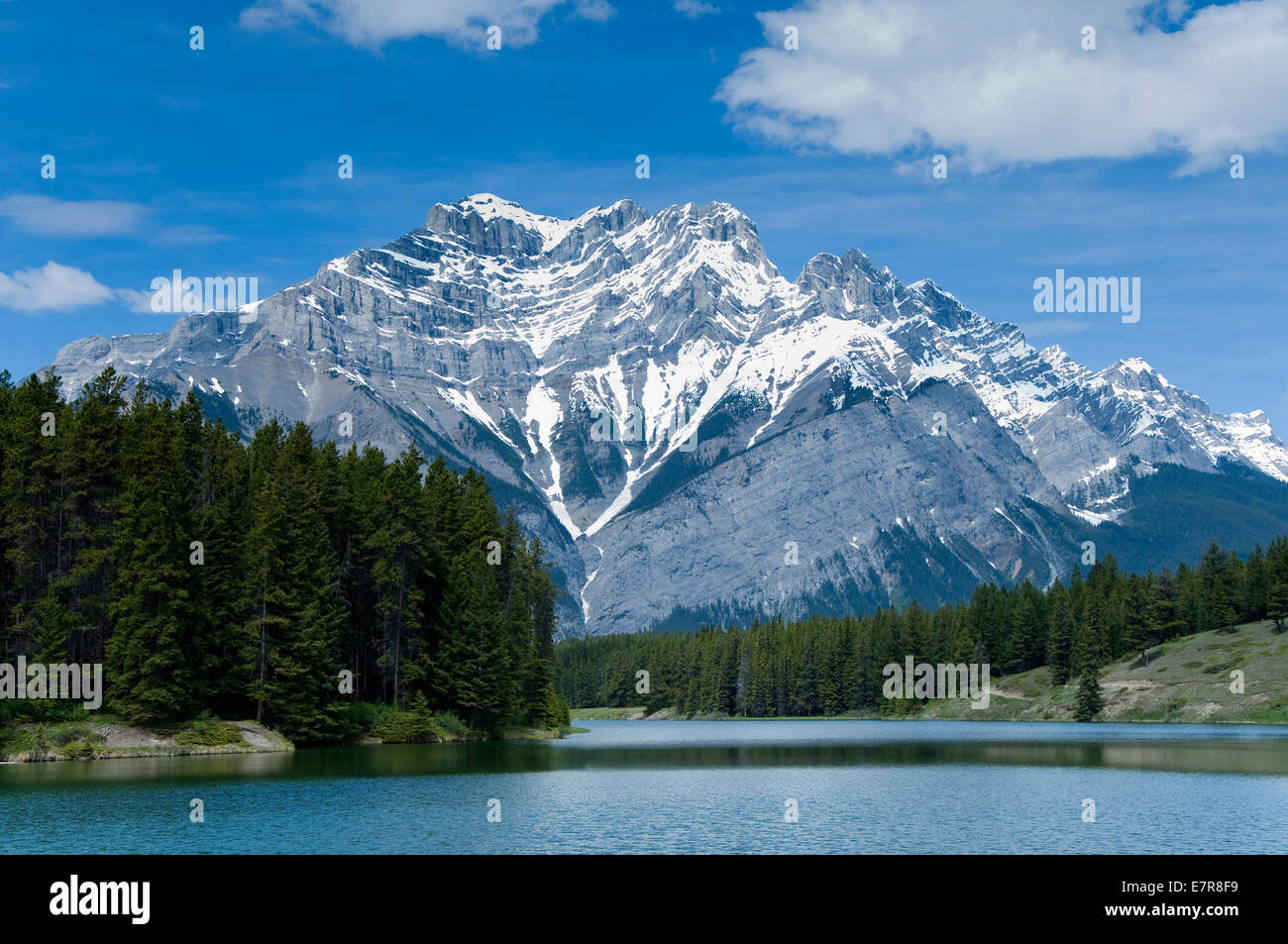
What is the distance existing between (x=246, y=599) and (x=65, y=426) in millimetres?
18157

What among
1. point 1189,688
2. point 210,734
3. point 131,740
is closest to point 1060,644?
point 1189,688

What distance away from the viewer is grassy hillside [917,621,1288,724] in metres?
140

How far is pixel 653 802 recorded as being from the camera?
58969 mm

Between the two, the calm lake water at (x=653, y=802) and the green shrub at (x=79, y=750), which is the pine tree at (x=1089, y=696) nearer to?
the calm lake water at (x=653, y=802)

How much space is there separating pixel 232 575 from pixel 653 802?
151 ft

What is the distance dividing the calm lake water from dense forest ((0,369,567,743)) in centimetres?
762

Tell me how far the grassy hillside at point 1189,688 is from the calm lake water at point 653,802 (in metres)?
47.2

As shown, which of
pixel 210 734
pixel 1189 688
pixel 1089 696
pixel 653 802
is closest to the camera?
pixel 653 802

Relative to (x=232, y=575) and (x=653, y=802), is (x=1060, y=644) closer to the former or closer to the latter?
(x=232, y=575)

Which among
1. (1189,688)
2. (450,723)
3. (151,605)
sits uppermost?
(151,605)

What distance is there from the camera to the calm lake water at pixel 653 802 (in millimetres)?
44219

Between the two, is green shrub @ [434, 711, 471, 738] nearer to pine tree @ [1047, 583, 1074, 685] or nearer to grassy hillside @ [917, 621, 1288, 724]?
grassy hillside @ [917, 621, 1288, 724]
